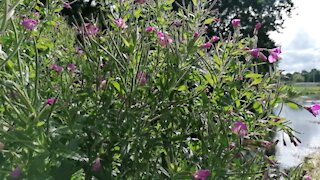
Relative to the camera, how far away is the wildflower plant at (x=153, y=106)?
1.25m

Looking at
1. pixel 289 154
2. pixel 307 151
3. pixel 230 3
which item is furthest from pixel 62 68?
pixel 230 3

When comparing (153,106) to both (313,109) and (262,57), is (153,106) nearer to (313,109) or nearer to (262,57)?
(262,57)

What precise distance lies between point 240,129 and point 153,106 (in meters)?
0.25

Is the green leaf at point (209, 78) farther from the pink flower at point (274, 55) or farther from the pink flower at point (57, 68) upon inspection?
the pink flower at point (57, 68)

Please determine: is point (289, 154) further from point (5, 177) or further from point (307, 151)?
point (5, 177)

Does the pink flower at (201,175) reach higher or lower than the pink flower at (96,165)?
lower

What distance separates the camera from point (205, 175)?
1.21 m

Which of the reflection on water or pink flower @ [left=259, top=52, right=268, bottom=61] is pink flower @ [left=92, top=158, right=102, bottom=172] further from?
the reflection on water

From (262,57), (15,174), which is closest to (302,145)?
(262,57)

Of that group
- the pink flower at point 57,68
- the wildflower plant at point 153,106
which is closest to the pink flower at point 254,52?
the wildflower plant at point 153,106

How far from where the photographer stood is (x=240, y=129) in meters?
1.31

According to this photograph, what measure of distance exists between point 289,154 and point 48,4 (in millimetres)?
7656

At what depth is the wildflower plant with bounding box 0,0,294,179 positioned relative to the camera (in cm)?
125

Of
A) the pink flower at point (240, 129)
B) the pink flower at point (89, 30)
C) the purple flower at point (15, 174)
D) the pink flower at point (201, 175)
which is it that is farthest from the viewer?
the pink flower at point (89, 30)
